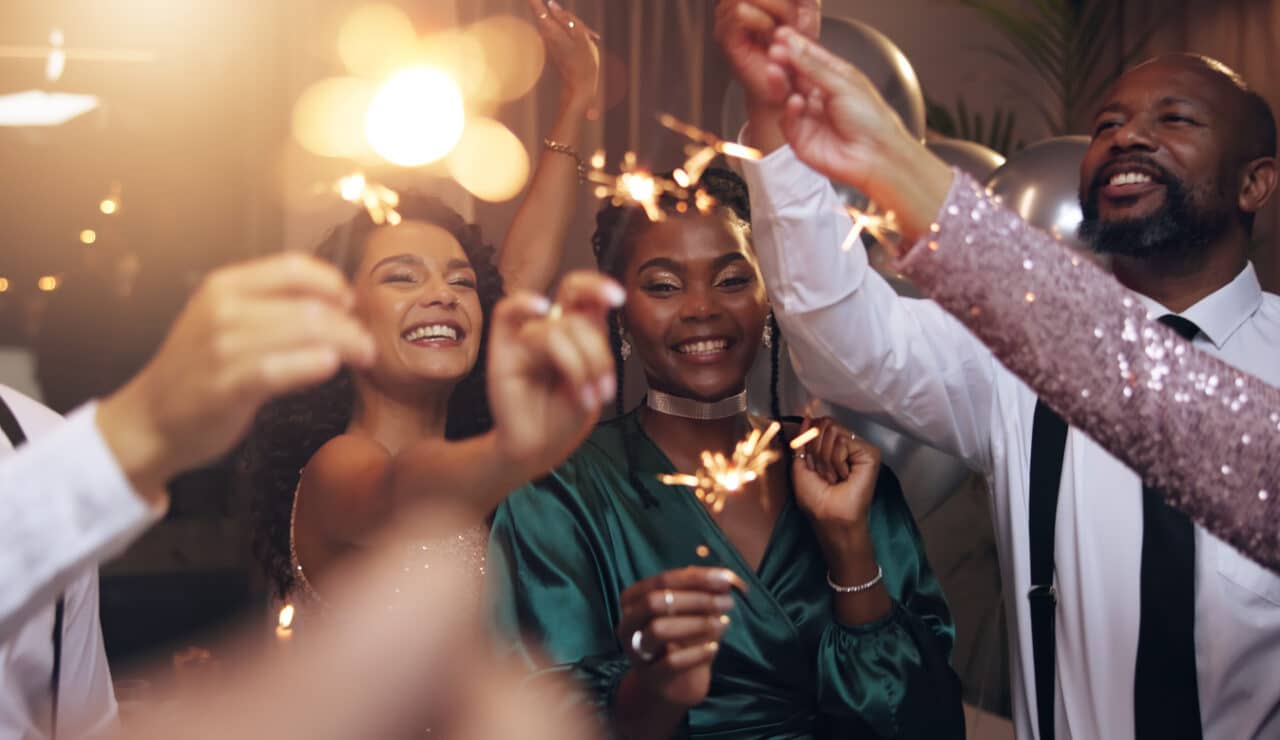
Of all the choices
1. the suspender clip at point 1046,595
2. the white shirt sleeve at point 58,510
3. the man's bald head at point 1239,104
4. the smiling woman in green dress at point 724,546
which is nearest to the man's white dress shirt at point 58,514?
the white shirt sleeve at point 58,510

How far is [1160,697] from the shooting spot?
1518 millimetres

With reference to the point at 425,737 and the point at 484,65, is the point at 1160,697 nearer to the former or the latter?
the point at 425,737

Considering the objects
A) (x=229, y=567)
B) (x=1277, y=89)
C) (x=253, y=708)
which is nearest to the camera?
(x=253, y=708)

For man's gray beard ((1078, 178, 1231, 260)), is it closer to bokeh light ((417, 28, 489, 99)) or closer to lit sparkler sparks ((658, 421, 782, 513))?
lit sparkler sparks ((658, 421, 782, 513))

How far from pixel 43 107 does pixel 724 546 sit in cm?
243

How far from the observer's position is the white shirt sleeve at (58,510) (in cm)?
72

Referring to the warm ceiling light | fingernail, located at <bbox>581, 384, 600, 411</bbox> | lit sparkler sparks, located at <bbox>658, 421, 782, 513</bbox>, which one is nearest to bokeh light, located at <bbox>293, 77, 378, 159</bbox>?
the warm ceiling light

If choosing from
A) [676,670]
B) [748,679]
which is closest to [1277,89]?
[748,679]

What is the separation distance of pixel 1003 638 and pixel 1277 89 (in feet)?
6.36

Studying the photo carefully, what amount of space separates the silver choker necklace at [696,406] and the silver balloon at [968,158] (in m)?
1.02

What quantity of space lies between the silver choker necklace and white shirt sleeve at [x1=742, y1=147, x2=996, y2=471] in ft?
0.72

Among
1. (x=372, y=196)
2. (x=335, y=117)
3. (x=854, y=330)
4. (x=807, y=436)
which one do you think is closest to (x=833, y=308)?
(x=854, y=330)

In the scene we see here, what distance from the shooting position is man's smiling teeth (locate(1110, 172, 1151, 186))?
1809mm

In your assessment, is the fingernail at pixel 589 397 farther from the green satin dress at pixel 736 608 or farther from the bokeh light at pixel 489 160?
the bokeh light at pixel 489 160
